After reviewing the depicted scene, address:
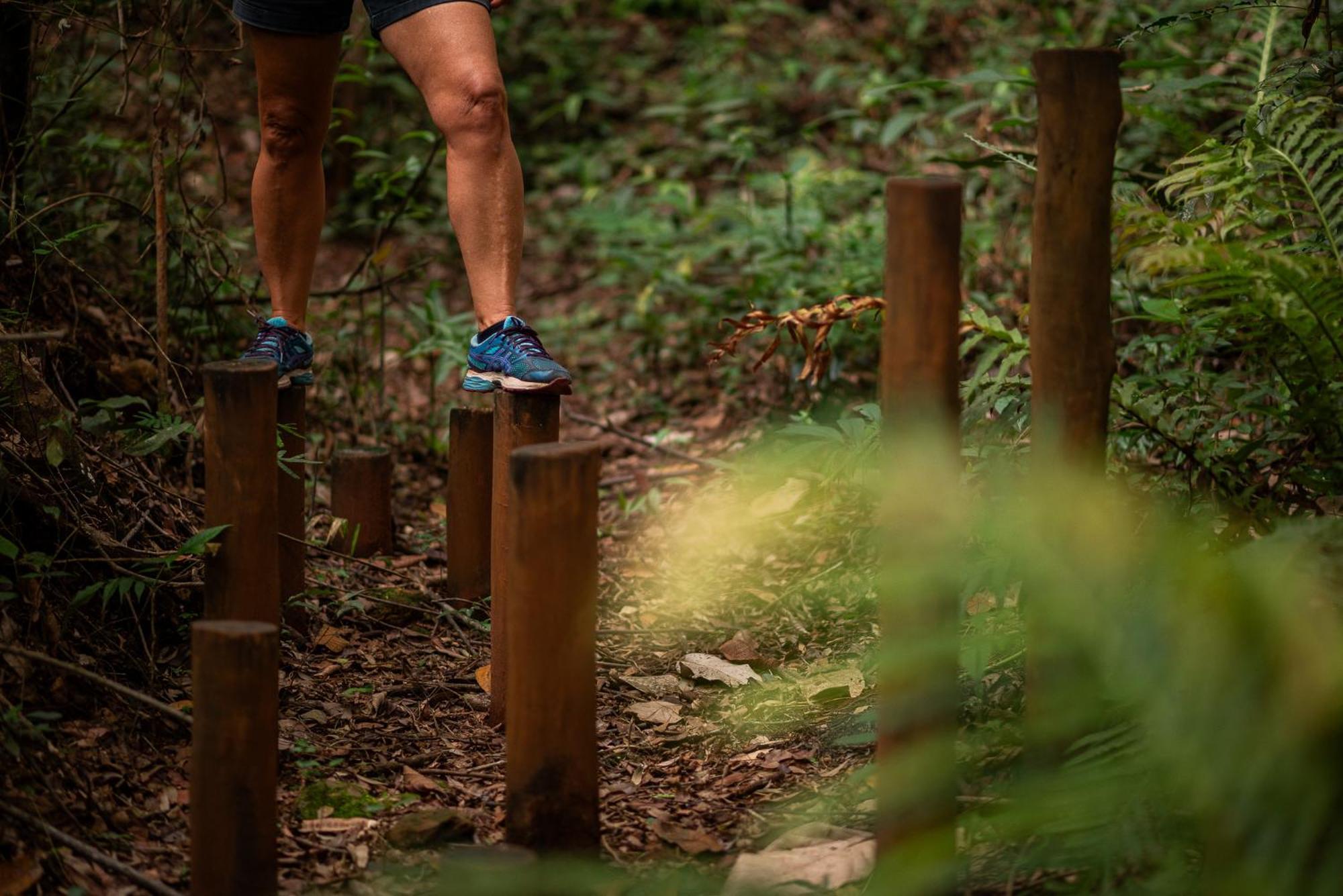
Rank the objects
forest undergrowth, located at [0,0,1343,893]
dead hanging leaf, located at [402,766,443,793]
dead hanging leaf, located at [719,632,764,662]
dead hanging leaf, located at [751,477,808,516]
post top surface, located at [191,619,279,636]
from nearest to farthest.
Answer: forest undergrowth, located at [0,0,1343,893] → post top surface, located at [191,619,279,636] → dead hanging leaf, located at [402,766,443,793] → dead hanging leaf, located at [719,632,764,662] → dead hanging leaf, located at [751,477,808,516]

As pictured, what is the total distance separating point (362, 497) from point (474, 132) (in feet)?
4.17

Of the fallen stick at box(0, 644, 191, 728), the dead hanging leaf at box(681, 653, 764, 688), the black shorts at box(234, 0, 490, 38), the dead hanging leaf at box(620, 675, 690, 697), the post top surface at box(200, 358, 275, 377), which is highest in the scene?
the black shorts at box(234, 0, 490, 38)

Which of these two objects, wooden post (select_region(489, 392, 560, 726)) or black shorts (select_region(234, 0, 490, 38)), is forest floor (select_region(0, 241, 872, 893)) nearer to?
wooden post (select_region(489, 392, 560, 726))

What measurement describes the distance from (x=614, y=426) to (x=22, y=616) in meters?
2.65

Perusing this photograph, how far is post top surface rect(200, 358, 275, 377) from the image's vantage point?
7.30 feet

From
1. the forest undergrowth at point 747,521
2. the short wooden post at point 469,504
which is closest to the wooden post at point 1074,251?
the forest undergrowth at point 747,521

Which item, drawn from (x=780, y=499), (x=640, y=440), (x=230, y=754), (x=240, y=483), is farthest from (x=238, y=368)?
(x=640, y=440)

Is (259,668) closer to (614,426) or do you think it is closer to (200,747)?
(200,747)

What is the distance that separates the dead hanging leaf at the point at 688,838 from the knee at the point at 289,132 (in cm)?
181

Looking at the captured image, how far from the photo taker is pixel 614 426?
4750 millimetres

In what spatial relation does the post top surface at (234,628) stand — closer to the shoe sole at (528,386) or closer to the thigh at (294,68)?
the shoe sole at (528,386)

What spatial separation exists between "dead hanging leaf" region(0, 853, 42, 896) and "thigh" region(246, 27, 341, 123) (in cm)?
180

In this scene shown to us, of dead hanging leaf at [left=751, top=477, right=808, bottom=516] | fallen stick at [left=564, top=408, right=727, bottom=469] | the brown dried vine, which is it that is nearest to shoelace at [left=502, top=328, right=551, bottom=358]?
the brown dried vine

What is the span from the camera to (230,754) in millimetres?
1867
